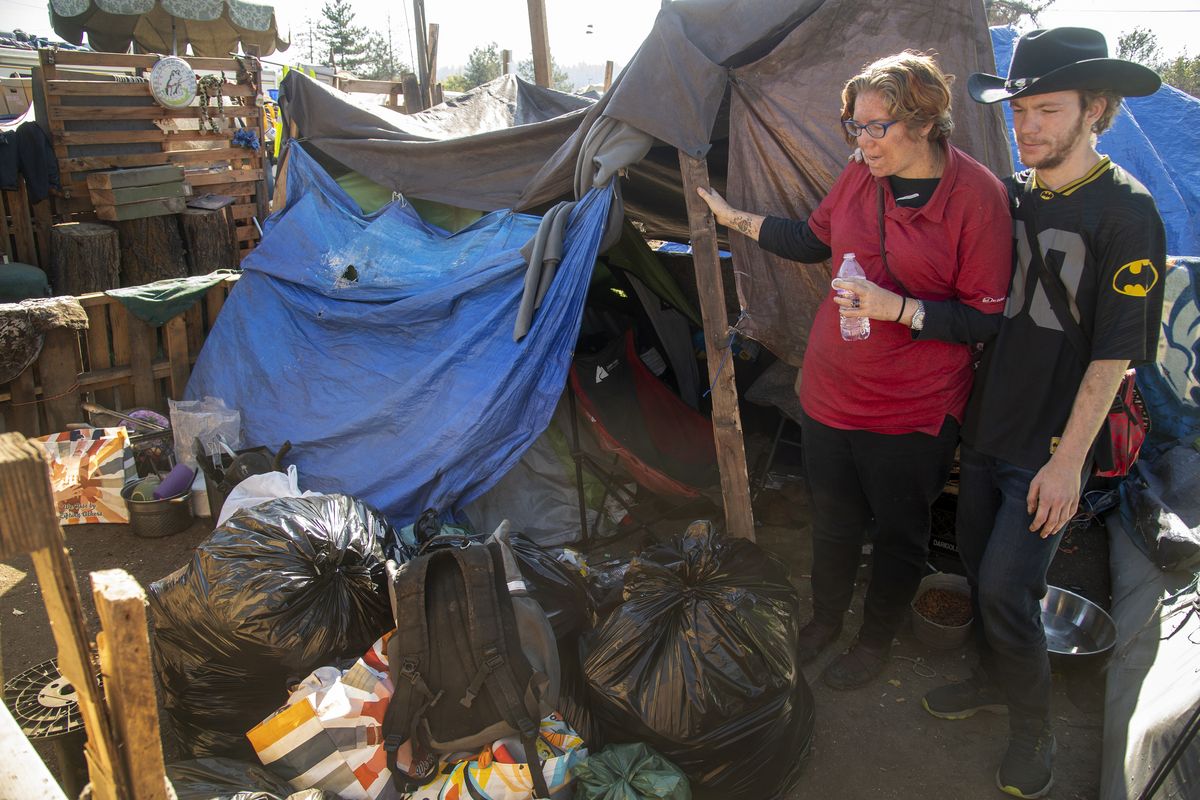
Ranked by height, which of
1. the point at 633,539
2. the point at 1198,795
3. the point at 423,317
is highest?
the point at 423,317

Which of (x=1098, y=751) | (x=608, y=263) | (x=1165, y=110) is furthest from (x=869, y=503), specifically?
(x=1165, y=110)

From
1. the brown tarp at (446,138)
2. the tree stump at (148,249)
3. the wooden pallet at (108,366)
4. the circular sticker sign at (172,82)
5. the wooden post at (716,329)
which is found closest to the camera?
the wooden post at (716,329)

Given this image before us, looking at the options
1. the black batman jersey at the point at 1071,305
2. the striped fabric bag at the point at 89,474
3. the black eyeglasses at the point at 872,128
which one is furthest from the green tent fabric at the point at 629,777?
the striped fabric bag at the point at 89,474

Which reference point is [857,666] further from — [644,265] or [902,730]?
[644,265]

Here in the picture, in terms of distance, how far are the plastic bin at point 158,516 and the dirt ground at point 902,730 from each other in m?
0.42

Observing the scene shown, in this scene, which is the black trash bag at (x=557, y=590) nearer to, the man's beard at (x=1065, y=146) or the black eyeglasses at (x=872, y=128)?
the black eyeglasses at (x=872, y=128)

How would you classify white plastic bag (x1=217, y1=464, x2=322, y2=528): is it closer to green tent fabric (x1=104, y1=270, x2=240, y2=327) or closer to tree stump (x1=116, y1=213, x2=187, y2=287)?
green tent fabric (x1=104, y1=270, x2=240, y2=327)

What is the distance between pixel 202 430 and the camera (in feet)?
14.0

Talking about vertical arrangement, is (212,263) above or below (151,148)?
below

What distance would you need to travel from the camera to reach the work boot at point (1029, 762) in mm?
2398

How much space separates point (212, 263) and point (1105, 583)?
8.31 meters

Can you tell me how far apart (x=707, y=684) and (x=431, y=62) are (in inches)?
Answer: 335

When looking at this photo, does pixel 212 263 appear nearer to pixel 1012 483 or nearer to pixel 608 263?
pixel 608 263

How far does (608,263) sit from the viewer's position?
4355 millimetres
